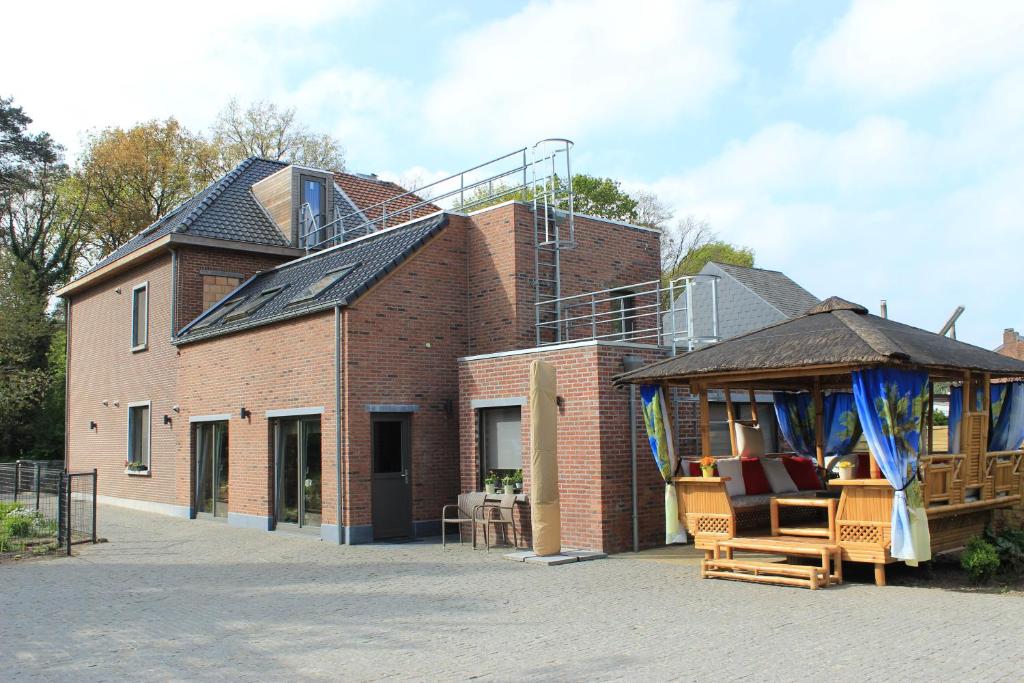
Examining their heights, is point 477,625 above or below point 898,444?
below

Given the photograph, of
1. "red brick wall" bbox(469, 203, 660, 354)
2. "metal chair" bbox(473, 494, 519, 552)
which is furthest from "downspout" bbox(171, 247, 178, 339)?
"metal chair" bbox(473, 494, 519, 552)

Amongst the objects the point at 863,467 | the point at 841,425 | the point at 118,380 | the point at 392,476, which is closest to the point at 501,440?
the point at 392,476

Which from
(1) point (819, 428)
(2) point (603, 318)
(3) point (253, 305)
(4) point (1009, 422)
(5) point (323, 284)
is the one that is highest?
(5) point (323, 284)

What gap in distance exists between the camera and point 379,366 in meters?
13.8

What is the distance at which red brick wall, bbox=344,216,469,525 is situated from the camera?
13.4 m

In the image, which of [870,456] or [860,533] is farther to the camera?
[870,456]

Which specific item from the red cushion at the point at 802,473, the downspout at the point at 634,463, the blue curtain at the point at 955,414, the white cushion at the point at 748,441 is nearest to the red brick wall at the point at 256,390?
the downspout at the point at 634,463

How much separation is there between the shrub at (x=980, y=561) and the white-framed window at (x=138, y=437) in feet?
55.6

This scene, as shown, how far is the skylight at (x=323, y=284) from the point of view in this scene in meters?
14.9

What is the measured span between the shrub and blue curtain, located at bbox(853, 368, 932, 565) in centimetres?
41

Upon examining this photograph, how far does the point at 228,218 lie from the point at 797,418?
1323cm

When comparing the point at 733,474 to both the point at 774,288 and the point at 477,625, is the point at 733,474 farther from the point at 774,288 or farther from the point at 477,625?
the point at 774,288

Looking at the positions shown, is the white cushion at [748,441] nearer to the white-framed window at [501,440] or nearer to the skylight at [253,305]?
the white-framed window at [501,440]

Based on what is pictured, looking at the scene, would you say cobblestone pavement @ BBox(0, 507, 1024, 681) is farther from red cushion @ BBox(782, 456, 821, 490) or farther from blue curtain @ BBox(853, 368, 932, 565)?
red cushion @ BBox(782, 456, 821, 490)
